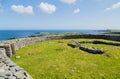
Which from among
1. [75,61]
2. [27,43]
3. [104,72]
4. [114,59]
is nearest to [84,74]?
[104,72]

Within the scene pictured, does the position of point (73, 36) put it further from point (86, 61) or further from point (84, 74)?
point (84, 74)

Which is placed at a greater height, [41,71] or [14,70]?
[14,70]

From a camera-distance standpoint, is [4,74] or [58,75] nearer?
[4,74]

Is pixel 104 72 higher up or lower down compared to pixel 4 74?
lower down

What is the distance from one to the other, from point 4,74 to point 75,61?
20.5 feet

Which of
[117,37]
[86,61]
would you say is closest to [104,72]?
[86,61]

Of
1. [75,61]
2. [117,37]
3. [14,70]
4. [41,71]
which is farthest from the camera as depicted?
[117,37]

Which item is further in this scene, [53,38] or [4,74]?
[53,38]

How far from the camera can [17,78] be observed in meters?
Answer: 6.08

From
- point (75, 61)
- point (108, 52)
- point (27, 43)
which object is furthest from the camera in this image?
point (27, 43)

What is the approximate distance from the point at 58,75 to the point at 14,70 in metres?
2.88

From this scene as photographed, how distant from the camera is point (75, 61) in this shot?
11.6 metres

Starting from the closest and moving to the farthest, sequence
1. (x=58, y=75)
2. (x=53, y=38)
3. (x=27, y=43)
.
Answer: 1. (x=58, y=75)
2. (x=27, y=43)
3. (x=53, y=38)

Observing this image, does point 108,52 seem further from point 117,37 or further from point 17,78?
point 117,37
